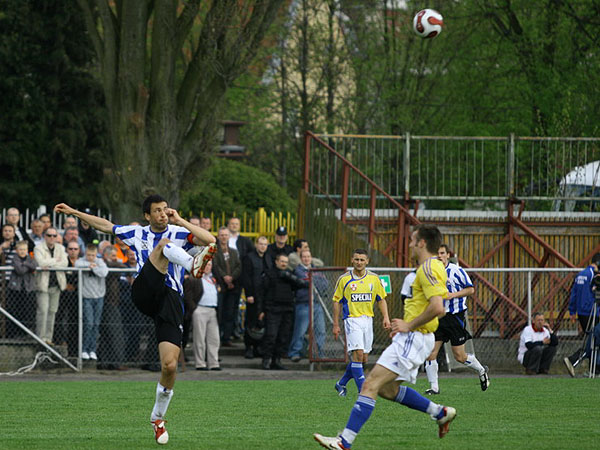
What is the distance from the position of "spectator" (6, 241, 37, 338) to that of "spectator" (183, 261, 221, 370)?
2.46 m

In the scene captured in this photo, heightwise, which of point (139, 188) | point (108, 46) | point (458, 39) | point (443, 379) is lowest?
point (443, 379)

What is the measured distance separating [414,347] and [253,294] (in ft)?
32.6

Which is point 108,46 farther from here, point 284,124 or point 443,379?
point 284,124

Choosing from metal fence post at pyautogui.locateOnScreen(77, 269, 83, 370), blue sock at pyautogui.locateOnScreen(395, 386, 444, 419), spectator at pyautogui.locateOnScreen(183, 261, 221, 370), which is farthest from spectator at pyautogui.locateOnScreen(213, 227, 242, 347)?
blue sock at pyautogui.locateOnScreen(395, 386, 444, 419)

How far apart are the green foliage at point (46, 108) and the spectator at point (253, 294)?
10257mm

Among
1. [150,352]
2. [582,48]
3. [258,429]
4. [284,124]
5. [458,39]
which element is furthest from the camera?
[284,124]

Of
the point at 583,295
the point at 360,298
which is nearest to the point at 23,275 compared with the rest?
the point at 360,298

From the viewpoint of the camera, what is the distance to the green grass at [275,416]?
9.65 metres

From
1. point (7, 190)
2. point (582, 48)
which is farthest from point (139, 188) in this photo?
point (582, 48)

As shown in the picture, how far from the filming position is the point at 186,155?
21.6 meters

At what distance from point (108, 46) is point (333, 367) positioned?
7.93m

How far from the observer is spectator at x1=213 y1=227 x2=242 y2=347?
61.4 feet

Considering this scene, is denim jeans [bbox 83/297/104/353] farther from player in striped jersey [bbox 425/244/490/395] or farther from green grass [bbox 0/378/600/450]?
player in striped jersey [bbox 425/244/490/395]

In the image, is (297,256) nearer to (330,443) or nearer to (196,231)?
(196,231)
